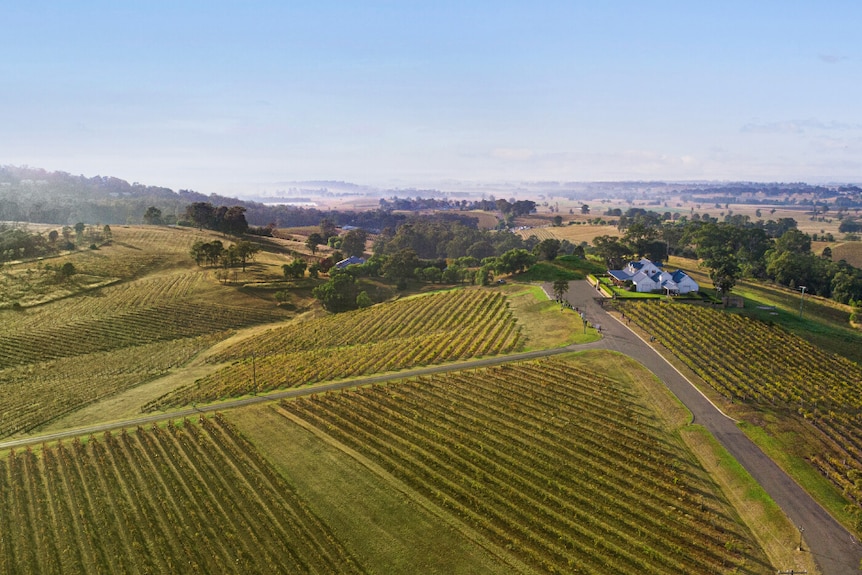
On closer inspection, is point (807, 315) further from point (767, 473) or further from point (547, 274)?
point (767, 473)

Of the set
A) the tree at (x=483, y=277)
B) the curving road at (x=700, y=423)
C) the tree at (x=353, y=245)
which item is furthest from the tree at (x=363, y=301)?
the tree at (x=353, y=245)

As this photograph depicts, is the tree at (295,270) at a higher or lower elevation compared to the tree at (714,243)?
lower

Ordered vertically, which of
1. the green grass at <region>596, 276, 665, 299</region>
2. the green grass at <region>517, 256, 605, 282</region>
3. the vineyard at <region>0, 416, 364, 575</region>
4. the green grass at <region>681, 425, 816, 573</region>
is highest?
the green grass at <region>517, 256, 605, 282</region>

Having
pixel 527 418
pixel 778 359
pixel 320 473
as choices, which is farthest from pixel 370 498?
pixel 778 359

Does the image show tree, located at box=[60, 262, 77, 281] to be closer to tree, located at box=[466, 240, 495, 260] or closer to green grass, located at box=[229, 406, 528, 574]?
green grass, located at box=[229, 406, 528, 574]

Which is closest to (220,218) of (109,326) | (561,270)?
(109,326)

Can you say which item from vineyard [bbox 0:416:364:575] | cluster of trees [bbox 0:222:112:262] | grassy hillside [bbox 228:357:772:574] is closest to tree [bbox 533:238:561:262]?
grassy hillside [bbox 228:357:772:574]

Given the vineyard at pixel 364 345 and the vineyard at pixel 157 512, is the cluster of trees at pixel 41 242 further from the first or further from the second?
the vineyard at pixel 157 512
